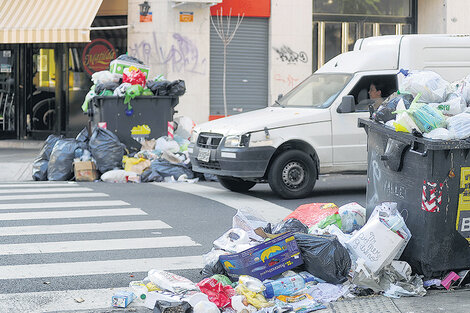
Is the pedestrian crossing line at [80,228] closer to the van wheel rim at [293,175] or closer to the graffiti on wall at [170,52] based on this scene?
the van wheel rim at [293,175]

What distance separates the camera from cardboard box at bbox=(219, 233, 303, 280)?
243 inches

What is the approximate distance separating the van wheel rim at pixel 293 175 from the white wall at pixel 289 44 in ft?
29.6

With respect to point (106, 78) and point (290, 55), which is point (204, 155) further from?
point (290, 55)

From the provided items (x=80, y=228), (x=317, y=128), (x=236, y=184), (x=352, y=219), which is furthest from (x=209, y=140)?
(x=352, y=219)

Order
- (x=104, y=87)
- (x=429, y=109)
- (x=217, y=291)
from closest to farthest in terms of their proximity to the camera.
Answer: (x=217, y=291), (x=429, y=109), (x=104, y=87)

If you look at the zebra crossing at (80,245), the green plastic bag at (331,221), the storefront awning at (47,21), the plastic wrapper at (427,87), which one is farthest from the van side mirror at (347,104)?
the storefront awning at (47,21)

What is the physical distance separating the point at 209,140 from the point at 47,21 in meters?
8.48

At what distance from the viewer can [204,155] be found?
11.7 m

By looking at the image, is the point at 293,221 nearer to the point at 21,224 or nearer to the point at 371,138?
the point at 371,138

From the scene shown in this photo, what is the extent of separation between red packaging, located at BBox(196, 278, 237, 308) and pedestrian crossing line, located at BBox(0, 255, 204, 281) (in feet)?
3.79

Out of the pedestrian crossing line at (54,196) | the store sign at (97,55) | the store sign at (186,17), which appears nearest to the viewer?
the pedestrian crossing line at (54,196)

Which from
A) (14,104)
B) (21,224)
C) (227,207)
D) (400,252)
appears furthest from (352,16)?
(400,252)

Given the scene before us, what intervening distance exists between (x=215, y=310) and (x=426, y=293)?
1.73 m

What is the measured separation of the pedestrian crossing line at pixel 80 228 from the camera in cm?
878
